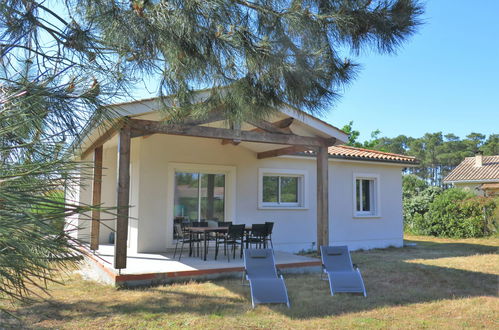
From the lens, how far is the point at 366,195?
14555 millimetres

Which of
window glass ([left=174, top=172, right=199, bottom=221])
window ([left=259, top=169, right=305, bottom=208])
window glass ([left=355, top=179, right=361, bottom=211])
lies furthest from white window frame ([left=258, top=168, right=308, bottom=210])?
window glass ([left=355, top=179, right=361, bottom=211])

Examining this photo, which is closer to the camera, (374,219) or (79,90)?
(79,90)

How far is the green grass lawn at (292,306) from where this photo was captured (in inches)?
219

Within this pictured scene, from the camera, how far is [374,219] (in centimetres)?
1424

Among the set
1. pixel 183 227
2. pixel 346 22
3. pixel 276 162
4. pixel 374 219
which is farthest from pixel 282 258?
pixel 346 22

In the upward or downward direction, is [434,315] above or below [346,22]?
below

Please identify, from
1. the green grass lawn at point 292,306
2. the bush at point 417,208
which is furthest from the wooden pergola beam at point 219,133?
the bush at point 417,208

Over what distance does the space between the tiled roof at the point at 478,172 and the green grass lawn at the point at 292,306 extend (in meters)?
21.0

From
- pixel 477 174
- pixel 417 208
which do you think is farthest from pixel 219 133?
pixel 477 174

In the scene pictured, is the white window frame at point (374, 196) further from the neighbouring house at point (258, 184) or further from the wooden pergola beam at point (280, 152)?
the wooden pergola beam at point (280, 152)

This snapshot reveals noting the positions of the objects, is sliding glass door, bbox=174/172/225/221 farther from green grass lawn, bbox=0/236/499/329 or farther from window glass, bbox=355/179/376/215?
window glass, bbox=355/179/376/215

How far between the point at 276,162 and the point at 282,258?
394 centimetres

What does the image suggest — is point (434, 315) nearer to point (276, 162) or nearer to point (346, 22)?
point (346, 22)

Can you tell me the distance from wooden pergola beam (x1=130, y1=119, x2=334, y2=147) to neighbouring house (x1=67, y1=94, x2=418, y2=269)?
23 millimetres
